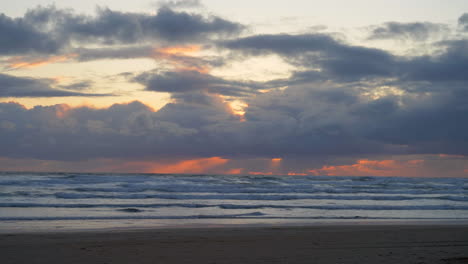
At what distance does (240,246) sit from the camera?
10500 millimetres

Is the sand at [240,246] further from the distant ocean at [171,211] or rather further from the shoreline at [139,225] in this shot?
the distant ocean at [171,211]

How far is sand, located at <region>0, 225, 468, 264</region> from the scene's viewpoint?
8969 mm

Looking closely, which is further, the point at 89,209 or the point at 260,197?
the point at 260,197

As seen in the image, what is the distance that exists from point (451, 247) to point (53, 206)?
17.1 m

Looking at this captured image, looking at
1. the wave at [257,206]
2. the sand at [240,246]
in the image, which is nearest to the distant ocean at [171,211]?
the wave at [257,206]

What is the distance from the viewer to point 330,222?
16.7 metres

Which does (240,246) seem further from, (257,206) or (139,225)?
(257,206)

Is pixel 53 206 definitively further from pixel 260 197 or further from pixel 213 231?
pixel 260 197

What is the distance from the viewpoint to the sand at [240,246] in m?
8.97

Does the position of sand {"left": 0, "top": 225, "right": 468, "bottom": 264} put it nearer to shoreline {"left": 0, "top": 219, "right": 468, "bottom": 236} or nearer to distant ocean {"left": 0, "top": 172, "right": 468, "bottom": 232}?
A: shoreline {"left": 0, "top": 219, "right": 468, "bottom": 236}

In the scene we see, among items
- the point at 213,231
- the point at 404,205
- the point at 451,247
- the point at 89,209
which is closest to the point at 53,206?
the point at 89,209

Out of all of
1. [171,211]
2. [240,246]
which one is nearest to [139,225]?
[171,211]

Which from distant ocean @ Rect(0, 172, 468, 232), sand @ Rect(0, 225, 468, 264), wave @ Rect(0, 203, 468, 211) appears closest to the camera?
sand @ Rect(0, 225, 468, 264)

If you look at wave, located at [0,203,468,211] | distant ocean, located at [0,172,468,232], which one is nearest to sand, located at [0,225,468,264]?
distant ocean, located at [0,172,468,232]
